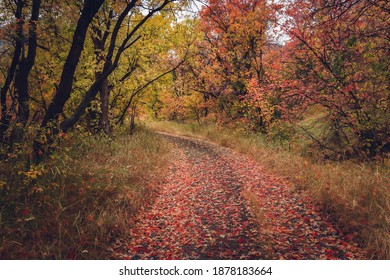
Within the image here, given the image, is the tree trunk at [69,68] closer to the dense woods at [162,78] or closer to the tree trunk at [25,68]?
the dense woods at [162,78]

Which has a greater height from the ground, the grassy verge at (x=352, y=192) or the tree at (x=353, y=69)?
the tree at (x=353, y=69)

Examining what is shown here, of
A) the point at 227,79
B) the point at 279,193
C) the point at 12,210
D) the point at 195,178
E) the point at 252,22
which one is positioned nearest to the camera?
the point at 12,210

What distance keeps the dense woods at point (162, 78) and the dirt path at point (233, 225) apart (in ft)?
3.97

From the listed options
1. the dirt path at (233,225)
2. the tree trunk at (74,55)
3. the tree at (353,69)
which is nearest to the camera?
the dirt path at (233,225)

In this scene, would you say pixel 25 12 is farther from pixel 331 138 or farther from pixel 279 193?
pixel 331 138

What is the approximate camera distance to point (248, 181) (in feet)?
29.6

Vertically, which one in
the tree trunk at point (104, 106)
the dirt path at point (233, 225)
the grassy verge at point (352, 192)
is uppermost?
the tree trunk at point (104, 106)

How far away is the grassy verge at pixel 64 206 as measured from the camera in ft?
14.9

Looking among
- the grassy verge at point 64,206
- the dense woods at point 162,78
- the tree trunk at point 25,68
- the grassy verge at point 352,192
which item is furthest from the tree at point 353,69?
the tree trunk at point 25,68

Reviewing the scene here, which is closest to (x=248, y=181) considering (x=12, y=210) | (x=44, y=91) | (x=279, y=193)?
(x=279, y=193)

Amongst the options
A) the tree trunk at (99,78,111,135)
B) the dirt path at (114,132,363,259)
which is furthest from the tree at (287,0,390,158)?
the tree trunk at (99,78,111,135)

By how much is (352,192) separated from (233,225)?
297 centimetres

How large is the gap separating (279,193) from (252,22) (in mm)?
11531

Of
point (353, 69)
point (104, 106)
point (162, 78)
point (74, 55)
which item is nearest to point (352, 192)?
point (353, 69)
